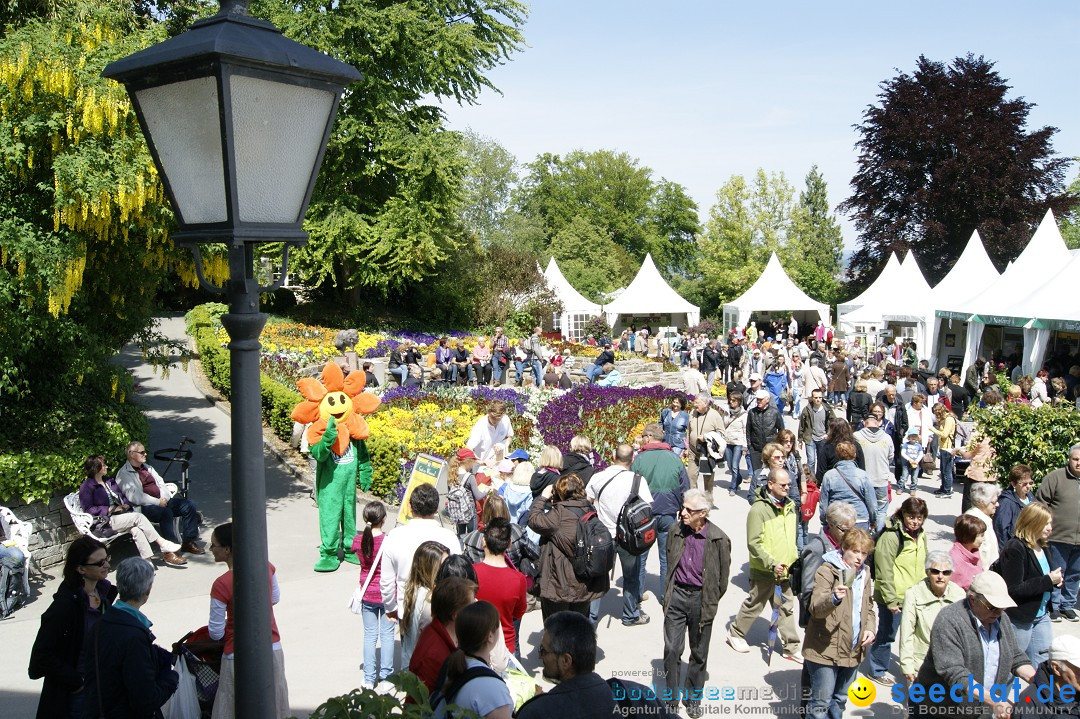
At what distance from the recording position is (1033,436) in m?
9.07

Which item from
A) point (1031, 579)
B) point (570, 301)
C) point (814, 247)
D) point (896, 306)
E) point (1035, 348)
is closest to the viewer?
point (1031, 579)

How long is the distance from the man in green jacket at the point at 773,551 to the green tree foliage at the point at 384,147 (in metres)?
22.8

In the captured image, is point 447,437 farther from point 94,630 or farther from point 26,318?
point 94,630

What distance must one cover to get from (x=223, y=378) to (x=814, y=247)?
5194cm

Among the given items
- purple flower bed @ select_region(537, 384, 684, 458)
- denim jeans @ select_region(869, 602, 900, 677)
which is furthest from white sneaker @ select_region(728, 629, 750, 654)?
purple flower bed @ select_region(537, 384, 684, 458)

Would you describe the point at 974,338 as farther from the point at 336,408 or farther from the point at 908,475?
the point at 336,408

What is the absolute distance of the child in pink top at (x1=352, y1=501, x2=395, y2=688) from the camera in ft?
19.5

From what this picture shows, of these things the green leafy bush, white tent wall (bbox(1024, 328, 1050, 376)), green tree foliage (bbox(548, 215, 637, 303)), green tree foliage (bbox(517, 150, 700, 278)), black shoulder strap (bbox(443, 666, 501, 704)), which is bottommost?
black shoulder strap (bbox(443, 666, 501, 704))

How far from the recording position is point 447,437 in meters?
12.1

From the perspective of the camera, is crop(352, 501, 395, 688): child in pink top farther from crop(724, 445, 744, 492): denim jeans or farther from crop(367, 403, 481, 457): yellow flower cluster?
crop(724, 445, 744, 492): denim jeans

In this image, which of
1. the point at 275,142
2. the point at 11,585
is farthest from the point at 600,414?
the point at 275,142

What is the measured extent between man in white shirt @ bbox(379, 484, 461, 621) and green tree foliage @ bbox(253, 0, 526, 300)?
23.0 m

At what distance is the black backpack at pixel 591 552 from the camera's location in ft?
19.7

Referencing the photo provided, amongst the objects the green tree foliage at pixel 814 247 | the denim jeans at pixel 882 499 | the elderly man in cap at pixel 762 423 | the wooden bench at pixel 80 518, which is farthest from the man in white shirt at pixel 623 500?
the green tree foliage at pixel 814 247
